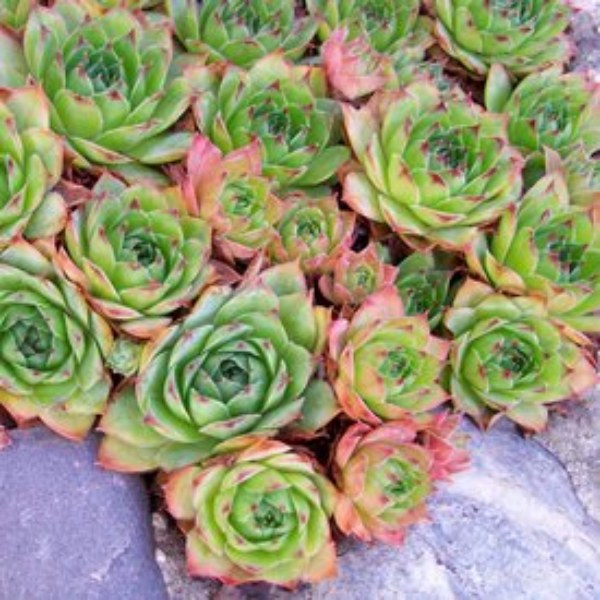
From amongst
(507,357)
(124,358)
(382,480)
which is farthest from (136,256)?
(507,357)

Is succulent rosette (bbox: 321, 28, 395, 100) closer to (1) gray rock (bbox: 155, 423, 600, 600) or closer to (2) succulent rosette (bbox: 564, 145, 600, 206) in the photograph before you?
(2) succulent rosette (bbox: 564, 145, 600, 206)

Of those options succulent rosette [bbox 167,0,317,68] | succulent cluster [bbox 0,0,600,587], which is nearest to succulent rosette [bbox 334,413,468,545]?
succulent cluster [bbox 0,0,600,587]

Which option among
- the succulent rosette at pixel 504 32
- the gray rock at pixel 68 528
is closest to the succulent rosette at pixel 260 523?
the gray rock at pixel 68 528

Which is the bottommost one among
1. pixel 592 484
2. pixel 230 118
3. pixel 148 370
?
pixel 592 484

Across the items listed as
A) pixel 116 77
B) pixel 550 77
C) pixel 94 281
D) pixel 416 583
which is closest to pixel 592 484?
pixel 416 583

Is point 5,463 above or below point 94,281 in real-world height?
below

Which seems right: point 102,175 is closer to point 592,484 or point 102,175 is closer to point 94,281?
point 94,281

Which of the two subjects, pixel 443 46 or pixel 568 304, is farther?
pixel 443 46

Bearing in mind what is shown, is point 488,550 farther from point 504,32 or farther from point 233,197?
point 504,32
